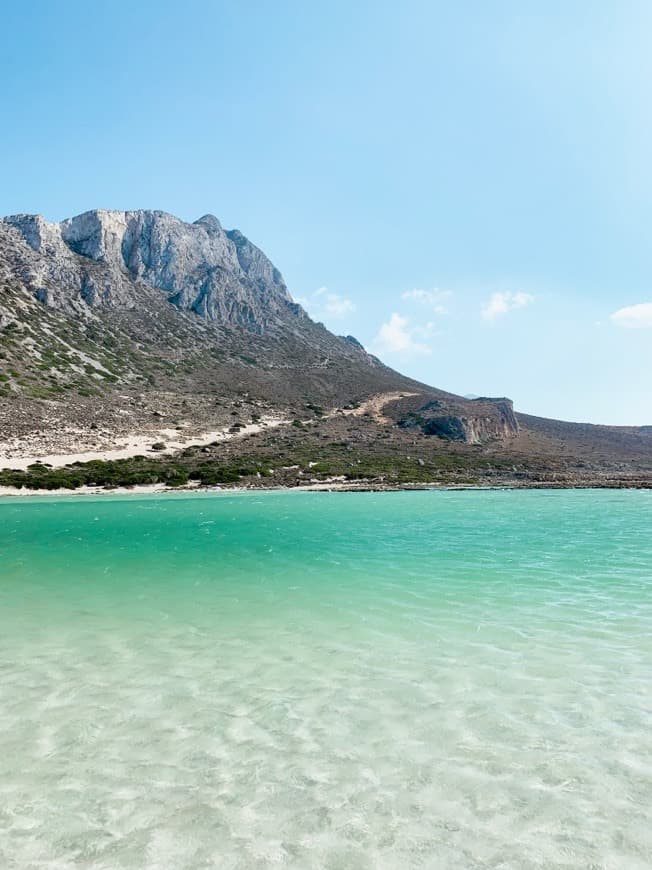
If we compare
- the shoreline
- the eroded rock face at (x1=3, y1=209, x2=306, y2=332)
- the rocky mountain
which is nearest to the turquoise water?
the shoreline

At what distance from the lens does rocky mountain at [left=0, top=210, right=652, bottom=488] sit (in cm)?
7775

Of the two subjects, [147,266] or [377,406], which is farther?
[147,266]

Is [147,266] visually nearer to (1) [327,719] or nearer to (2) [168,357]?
(2) [168,357]

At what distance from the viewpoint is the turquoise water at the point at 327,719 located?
425cm

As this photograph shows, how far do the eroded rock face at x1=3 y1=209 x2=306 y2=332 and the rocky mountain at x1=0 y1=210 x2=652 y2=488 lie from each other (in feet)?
1.10

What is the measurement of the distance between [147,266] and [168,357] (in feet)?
129

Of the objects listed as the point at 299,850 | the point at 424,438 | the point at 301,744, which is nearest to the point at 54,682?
the point at 301,744

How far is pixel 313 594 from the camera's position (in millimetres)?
13023

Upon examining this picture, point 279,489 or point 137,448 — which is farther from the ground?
point 137,448

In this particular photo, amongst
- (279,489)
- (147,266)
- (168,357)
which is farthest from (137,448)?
(147,266)

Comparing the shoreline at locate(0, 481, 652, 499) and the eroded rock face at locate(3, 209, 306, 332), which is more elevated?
the eroded rock face at locate(3, 209, 306, 332)

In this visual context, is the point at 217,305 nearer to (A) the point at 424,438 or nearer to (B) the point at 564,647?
(A) the point at 424,438

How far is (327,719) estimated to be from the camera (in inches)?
250

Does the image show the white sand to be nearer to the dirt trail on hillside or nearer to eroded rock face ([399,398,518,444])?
the dirt trail on hillside
